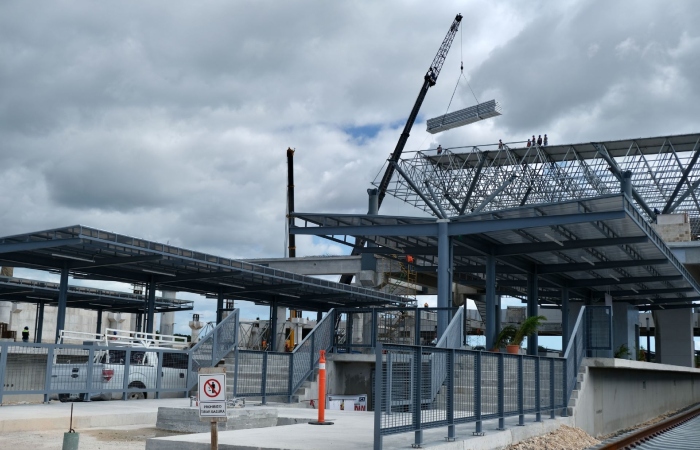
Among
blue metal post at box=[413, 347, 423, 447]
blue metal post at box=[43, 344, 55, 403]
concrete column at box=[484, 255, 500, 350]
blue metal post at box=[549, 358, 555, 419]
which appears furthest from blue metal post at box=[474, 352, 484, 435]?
concrete column at box=[484, 255, 500, 350]

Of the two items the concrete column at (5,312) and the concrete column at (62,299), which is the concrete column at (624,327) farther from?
the concrete column at (5,312)

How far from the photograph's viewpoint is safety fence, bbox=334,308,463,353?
2220cm

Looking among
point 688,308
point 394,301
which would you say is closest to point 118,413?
point 394,301

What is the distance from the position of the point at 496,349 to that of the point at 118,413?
40.8 feet

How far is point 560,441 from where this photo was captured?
1511 cm

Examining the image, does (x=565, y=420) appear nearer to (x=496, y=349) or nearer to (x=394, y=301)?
(x=496, y=349)

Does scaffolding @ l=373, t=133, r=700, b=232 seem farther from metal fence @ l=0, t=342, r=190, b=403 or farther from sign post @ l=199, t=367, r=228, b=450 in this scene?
sign post @ l=199, t=367, r=228, b=450

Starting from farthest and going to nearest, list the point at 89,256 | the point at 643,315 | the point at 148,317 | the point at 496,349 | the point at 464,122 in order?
the point at 643,315, the point at 464,122, the point at 148,317, the point at 89,256, the point at 496,349

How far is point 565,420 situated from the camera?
17266mm

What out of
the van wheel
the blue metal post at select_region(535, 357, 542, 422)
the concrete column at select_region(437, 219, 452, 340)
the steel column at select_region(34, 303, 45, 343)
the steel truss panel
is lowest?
the van wheel

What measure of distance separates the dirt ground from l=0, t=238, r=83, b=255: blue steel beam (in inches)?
342

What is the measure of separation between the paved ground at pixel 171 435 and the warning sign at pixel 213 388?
1525 millimetres

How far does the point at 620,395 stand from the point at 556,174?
33011mm

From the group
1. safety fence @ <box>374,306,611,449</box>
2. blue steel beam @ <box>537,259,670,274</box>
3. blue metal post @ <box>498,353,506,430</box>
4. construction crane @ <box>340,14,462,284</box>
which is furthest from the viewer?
construction crane @ <box>340,14,462,284</box>
